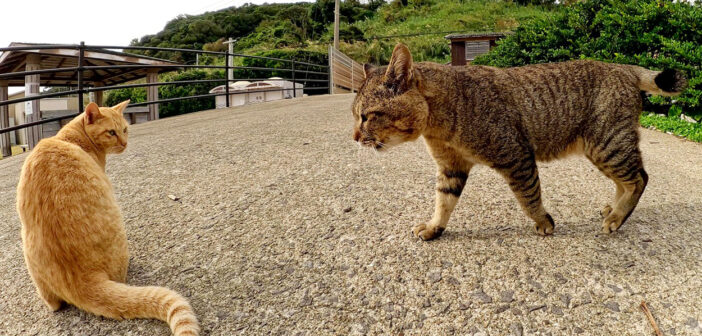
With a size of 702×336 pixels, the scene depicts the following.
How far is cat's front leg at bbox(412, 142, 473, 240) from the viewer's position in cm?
300

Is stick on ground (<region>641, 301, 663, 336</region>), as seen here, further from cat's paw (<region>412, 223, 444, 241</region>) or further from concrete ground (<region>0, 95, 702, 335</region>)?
cat's paw (<region>412, 223, 444, 241</region>)

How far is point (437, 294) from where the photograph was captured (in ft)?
8.75

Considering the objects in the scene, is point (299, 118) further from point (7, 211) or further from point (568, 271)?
point (568, 271)

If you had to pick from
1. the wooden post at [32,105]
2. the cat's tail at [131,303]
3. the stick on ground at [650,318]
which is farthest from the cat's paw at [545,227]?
the wooden post at [32,105]

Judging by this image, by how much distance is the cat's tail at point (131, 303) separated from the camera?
92.5 inches

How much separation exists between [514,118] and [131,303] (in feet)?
8.59

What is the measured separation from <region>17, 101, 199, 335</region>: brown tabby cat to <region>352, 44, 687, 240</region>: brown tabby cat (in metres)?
1.55

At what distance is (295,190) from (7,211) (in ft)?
10.3

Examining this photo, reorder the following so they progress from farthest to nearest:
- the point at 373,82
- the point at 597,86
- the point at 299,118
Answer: the point at 299,118, the point at 597,86, the point at 373,82

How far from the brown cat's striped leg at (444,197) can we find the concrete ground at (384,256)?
0.10 meters

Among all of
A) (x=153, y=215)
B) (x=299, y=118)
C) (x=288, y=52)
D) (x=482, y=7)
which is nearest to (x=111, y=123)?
(x=153, y=215)

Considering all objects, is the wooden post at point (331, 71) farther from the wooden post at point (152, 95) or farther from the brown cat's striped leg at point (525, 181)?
the brown cat's striped leg at point (525, 181)

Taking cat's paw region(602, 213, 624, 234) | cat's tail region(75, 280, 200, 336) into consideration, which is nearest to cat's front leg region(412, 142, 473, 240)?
cat's paw region(602, 213, 624, 234)

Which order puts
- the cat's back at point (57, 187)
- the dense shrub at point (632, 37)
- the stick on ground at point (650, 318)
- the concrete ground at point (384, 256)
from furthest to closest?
1. the dense shrub at point (632, 37)
2. the concrete ground at point (384, 256)
3. the cat's back at point (57, 187)
4. the stick on ground at point (650, 318)
